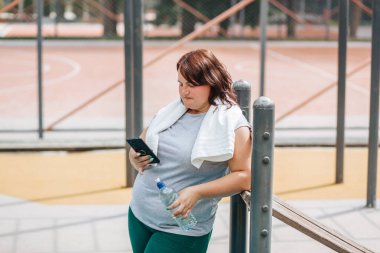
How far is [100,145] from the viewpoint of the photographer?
30.0 ft

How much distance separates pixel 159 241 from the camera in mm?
3441

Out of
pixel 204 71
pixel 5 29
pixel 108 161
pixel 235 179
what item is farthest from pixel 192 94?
pixel 5 29

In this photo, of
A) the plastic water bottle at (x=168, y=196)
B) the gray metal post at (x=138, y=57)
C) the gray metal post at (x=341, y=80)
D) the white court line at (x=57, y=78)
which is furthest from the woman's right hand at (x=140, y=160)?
the white court line at (x=57, y=78)

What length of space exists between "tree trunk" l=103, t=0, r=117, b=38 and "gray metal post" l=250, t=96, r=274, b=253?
23.3 meters

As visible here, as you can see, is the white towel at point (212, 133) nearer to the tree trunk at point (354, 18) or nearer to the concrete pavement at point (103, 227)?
the concrete pavement at point (103, 227)

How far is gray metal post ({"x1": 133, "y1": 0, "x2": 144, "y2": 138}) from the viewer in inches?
288

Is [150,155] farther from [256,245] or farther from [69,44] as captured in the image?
[69,44]

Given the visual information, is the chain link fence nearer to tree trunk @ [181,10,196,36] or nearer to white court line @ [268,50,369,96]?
tree trunk @ [181,10,196,36]

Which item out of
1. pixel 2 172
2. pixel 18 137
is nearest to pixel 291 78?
pixel 18 137

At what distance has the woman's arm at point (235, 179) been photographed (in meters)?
3.29

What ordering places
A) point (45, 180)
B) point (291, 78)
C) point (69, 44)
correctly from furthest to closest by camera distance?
point (69, 44) → point (291, 78) → point (45, 180)

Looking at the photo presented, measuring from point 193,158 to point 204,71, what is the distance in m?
0.35

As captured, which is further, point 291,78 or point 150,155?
point 291,78

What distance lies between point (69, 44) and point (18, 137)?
54.2 feet
